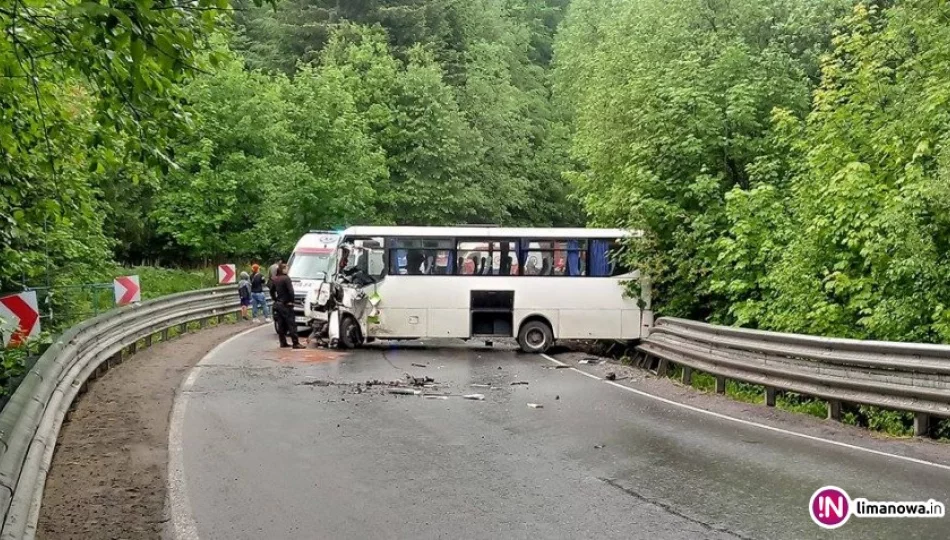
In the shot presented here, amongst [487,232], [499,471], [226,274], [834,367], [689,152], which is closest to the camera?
[499,471]

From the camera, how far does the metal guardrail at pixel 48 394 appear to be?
5719mm

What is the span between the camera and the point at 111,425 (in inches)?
407

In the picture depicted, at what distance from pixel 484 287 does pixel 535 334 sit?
1.68m

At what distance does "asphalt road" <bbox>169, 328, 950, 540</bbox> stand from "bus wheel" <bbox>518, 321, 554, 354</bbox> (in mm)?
7291

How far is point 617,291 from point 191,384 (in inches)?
412

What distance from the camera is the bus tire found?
2059 centimetres

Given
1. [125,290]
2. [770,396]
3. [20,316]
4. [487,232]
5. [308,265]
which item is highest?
[487,232]

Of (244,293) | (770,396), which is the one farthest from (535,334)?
(244,293)

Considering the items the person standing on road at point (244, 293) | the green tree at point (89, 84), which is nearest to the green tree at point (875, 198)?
the green tree at point (89, 84)

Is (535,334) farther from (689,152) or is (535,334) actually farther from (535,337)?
(689,152)

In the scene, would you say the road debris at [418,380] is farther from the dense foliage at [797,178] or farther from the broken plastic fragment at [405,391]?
the dense foliage at [797,178]

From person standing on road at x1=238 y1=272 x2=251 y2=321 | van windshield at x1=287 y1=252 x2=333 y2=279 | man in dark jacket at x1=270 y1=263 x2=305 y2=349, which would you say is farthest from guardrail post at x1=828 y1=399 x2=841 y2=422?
person standing on road at x1=238 y1=272 x2=251 y2=321

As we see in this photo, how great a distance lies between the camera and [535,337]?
20.6 metres

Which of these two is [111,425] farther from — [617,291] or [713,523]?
[617,291]
